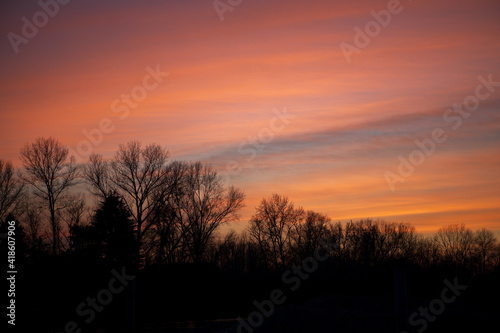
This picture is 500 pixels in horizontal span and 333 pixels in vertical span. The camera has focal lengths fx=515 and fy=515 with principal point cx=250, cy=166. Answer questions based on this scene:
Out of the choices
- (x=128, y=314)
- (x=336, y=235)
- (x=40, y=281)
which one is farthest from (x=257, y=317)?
(x=336, y=235)

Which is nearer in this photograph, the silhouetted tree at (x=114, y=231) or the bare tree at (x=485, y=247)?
the silhouetted tree at (x=114, y=231)

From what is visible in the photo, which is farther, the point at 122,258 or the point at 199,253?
the point at 199,253

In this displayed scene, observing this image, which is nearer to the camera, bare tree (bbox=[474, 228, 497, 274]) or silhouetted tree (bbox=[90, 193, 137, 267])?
silhouetted tree (bbox=[90, 193, 137, 267])

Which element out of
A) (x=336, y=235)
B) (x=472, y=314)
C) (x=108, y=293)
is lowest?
(x=472, y=314)

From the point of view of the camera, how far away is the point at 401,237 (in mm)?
92375

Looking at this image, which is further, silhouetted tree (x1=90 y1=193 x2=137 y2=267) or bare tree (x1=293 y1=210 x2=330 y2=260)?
bare tree (x1=293 y1=210 x2=330 y2=260)

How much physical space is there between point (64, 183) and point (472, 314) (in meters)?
35.6

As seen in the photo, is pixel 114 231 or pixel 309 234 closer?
pixel 114 231

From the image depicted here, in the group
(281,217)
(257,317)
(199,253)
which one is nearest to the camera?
(257,317)

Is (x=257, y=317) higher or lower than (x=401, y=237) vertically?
lower

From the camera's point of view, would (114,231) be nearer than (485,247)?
Yes

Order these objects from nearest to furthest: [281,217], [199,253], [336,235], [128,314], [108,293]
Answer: [128,314], [108,293], [199,253], [281,217], [336,235]

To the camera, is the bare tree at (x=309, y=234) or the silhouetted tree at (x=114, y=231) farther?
the bare tree at (x=309, y=234)

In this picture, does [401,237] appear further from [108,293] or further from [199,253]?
[108,293]
